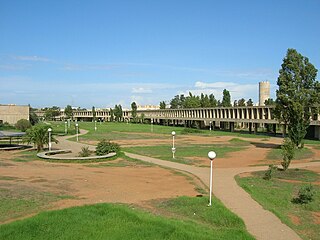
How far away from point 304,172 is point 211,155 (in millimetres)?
13579

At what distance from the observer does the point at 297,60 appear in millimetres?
Answer: 39969

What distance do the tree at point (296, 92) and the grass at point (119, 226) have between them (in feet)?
93.3

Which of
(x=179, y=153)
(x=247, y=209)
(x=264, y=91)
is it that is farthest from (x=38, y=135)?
(x=264, y=91)

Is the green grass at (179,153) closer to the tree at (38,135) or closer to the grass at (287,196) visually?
the grass at (287,196)

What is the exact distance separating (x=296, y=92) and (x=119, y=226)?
33695 millimetres

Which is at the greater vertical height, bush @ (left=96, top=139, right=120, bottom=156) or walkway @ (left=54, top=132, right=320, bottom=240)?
bush @ (left=96, top=139, right=120, bottom=156)

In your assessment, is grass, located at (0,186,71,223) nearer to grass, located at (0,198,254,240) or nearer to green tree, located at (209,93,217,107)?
grass, located at (0,198,254,240)

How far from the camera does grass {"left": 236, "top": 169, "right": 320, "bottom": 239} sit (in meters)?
12.1

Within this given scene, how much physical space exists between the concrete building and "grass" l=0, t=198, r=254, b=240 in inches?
4095

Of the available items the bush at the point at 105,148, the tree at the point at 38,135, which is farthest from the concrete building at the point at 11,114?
the bush at the point at 105,148

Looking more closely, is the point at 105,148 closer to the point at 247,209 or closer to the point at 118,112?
the point at 247,209

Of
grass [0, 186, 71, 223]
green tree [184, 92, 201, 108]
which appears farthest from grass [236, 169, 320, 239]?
green tree [184, 92, 201, 108]

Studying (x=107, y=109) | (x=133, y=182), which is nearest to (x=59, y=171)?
(x=133, y=182)

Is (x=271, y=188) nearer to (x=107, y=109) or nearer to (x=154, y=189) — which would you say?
(x=154, y=189)
